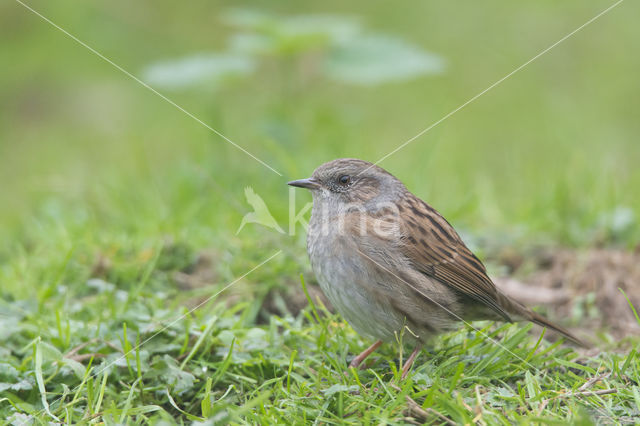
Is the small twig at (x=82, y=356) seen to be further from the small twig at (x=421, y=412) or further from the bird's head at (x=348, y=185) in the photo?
the small twig at (x=421, y=412)

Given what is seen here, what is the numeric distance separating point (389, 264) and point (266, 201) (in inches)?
96.5

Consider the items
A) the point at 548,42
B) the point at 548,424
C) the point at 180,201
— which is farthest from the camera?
the point at 548,42

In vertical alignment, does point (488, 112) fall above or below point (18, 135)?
above

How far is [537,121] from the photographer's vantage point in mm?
9867

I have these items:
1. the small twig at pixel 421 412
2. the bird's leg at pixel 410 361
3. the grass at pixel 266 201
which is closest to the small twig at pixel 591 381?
the grass at pixel 266 201

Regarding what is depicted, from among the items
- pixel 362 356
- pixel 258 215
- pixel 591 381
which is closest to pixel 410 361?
pixel 362 356

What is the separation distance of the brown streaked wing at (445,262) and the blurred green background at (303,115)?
1.78 meters

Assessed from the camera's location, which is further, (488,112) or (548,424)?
(488,112)

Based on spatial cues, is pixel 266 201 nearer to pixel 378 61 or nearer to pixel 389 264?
pixel 378 61

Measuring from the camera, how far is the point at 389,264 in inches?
166

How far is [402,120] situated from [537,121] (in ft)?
5.79

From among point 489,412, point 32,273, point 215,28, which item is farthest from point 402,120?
point 489,412

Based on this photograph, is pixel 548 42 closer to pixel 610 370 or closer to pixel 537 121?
pixel 537 121

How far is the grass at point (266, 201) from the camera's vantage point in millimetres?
3932
